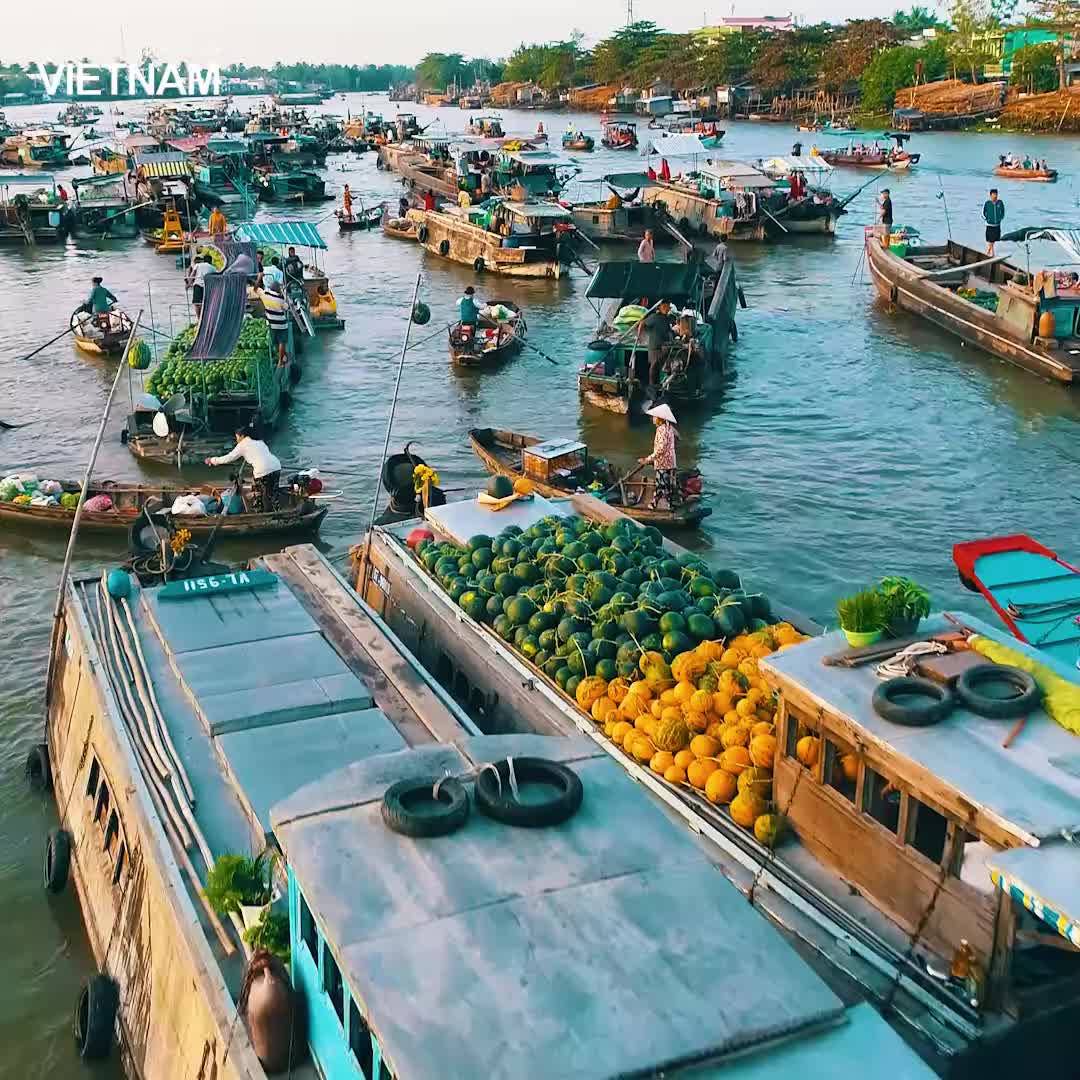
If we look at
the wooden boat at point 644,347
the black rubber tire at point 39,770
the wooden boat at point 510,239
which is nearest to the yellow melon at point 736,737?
the black rubber tire at point 39,770

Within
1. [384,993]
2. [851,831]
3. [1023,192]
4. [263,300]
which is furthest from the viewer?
[1023,192]

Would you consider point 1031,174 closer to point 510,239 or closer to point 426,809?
point 510,239

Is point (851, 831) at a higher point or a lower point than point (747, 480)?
higher

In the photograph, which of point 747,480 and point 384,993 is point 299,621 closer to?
point 384,993

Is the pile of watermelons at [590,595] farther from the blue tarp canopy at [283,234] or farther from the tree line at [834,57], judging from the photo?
the tree line at [834,57]

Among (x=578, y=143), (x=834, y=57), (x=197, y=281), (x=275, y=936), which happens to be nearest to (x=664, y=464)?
(x=275, y=936)

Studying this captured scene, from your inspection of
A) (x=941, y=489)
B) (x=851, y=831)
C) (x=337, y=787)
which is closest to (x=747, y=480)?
(x=941, y=489)

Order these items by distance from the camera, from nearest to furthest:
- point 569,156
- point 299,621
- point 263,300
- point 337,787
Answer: point 337,787, point 299,621, point 263,300, point 569,156
